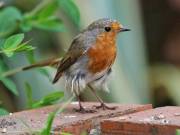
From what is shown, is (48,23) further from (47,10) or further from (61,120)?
(61,120)

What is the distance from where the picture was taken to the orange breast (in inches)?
183

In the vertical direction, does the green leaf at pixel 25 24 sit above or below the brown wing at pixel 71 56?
above

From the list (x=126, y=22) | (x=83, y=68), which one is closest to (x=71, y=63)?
(x=83, y=68)

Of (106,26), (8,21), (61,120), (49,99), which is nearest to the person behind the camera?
(61,120)

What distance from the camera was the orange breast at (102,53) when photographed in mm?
4660

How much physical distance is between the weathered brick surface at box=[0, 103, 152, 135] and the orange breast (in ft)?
1.71

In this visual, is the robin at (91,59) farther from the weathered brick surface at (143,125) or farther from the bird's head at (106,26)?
the weathered brick surface at (143,125)

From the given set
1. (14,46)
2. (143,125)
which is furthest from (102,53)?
(143,125)

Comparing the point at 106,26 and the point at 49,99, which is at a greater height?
the point at 106,26

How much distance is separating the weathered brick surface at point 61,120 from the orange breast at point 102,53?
0.52m

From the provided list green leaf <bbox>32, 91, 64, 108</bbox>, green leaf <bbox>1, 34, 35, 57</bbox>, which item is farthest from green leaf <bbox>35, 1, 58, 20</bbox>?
green leaf <bbox>1, 34, 35, 57</bbox>

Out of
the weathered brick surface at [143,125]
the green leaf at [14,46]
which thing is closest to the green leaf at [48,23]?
the green leaf at [14,46]

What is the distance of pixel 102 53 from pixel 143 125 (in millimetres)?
1467

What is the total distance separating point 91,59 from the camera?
470 cm
